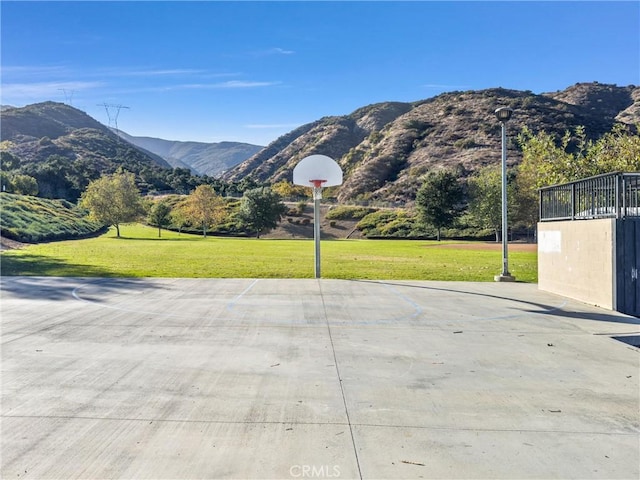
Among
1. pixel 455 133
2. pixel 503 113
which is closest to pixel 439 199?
pixel 503 113

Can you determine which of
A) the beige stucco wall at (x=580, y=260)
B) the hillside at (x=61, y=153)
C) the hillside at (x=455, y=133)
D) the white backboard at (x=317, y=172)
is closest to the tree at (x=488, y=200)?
the white backboard at (x=317, y=172)

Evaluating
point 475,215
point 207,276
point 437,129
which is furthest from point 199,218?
point 437,129

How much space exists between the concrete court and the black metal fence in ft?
7.74

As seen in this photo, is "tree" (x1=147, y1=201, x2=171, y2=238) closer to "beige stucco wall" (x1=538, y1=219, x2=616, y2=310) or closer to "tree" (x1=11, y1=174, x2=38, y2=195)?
"tree" (x1=11, y1=174, x2=38, y2=195)

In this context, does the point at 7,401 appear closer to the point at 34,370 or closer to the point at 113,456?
the point at 34,370

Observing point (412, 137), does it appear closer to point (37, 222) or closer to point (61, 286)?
point (37, 222)

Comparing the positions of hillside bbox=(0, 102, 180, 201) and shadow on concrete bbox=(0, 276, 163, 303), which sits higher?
hillside bbox=(0, 102, 180, 201)

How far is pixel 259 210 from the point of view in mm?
56938

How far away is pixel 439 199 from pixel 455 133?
5937cm

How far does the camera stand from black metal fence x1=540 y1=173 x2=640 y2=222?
29.5 feet

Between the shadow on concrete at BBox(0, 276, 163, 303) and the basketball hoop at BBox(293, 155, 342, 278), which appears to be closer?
the shadow on concrete at BBox(0, 276, 163, 303)

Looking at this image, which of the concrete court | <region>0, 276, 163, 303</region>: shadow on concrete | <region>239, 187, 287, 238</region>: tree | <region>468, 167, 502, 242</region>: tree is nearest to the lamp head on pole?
the concrete court

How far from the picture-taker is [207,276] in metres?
14.5

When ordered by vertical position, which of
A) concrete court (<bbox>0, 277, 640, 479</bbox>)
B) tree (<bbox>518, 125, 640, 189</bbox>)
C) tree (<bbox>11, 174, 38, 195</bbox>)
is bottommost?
concrete court (<bbox>0, 277, 640, 479</bbox>)
